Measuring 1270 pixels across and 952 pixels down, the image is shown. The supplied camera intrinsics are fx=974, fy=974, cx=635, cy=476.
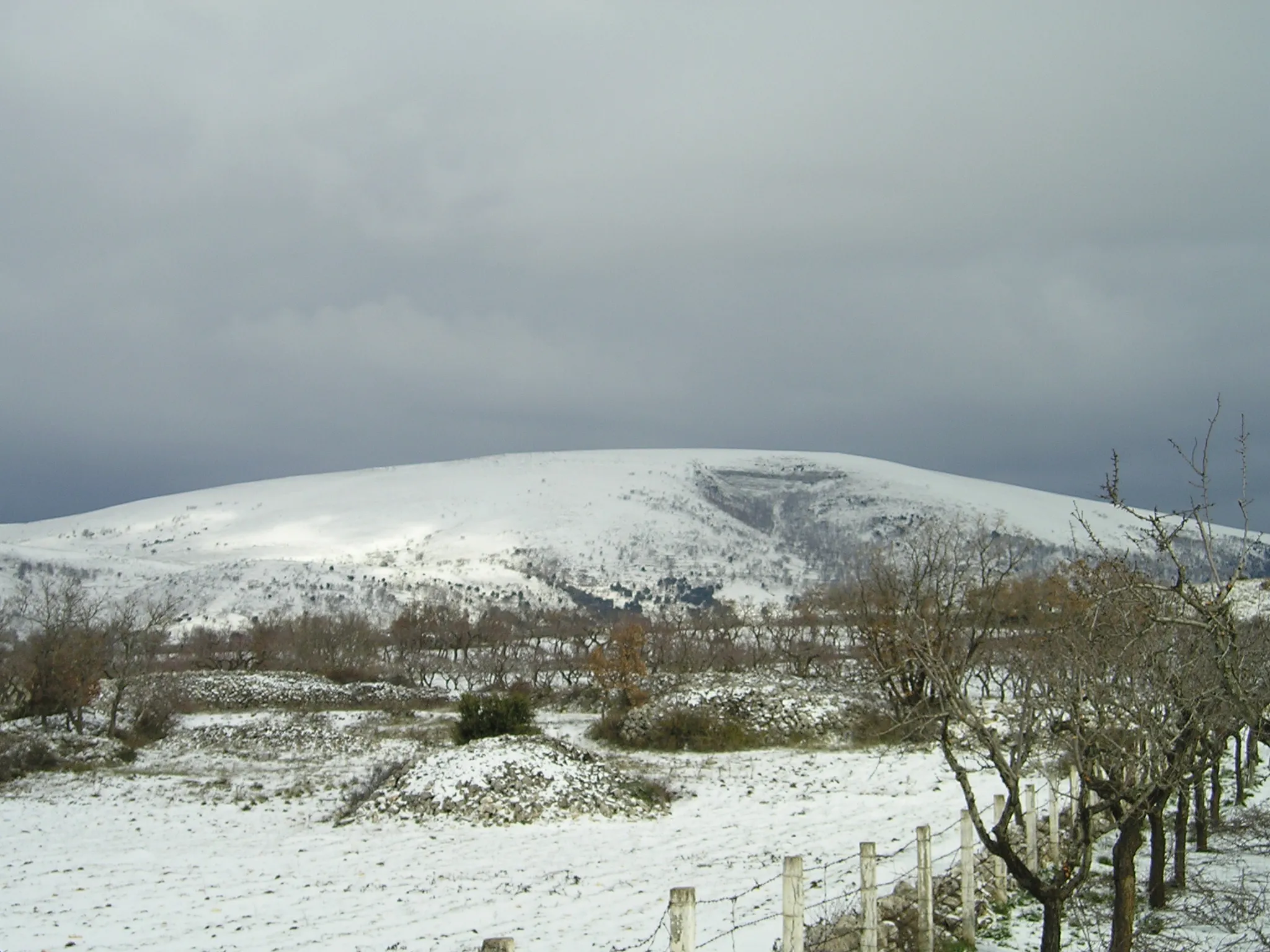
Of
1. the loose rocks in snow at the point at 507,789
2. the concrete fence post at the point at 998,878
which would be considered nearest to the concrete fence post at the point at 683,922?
the concrete fence post at the point at 998,878

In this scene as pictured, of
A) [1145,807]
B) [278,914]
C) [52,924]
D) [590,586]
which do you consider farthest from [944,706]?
[590,586]

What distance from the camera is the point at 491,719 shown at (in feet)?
88.1

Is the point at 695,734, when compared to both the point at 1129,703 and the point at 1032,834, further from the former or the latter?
the point at 1129,703

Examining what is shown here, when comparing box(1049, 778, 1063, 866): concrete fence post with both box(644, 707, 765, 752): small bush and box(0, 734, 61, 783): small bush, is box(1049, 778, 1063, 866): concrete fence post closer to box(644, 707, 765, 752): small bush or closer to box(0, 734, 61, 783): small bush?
box(644, 707, 765, 752): small bush

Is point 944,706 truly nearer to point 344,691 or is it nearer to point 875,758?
point 875,758

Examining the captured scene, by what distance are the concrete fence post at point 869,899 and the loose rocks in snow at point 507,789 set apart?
11905mm

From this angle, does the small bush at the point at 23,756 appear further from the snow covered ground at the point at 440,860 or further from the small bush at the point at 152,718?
the small bush at the point at 152,718

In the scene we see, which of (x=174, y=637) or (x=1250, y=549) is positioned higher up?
(x=1250, y=549)

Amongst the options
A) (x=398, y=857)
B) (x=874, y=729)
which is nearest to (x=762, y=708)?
(x=874, y=729)

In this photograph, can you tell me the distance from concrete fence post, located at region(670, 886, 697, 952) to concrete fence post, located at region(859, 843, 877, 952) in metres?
2.37

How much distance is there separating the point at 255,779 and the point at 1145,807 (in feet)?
75.3

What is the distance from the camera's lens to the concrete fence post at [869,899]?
28.9ft

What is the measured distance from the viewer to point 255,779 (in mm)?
25891

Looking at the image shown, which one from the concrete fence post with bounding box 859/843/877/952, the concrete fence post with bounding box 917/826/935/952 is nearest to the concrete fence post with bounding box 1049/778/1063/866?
the concrete fence post with bounding box 917/826/935/952
